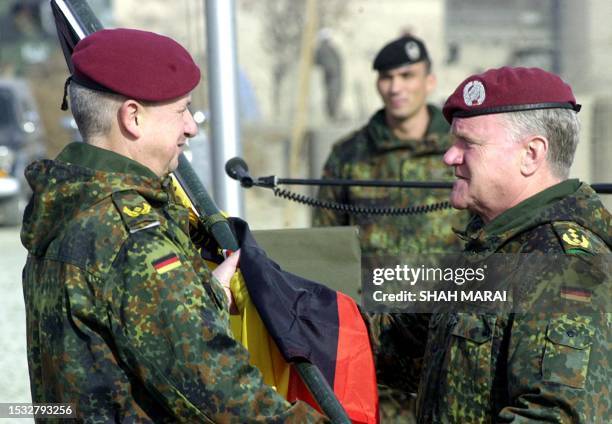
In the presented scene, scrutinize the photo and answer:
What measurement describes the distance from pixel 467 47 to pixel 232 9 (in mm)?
5044

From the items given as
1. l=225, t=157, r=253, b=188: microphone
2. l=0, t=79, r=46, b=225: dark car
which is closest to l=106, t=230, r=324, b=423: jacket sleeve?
l=225, t=157, r=253, b=188: microphone

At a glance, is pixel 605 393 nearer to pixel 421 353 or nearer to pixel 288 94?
pixel 421 353

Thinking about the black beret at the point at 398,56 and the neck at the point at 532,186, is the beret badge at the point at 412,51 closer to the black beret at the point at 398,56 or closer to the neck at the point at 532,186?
the black beret at the point at 398,56

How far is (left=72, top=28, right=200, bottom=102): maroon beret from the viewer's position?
2.50 m

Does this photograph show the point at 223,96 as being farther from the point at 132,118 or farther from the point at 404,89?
the point at 132,118

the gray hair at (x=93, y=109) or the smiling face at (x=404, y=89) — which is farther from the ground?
the smiling face at (x=404, y=89)

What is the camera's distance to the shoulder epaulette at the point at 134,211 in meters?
2.41

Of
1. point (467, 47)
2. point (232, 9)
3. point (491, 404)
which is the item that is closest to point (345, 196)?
point (232, 9)

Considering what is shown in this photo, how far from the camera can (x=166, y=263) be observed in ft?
7.84

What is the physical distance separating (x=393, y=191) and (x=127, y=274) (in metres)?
3.06

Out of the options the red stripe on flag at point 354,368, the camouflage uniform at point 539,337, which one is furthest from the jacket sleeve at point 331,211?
the camouflage uniform at point 539,337

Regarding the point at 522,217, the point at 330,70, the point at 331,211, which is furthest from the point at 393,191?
the point at 330,70

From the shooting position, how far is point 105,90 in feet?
8.28

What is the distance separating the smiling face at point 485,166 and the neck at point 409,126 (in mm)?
2712
